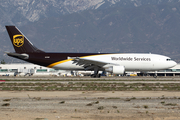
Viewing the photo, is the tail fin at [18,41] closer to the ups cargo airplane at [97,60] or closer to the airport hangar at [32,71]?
the ups cargo airplane at [97,60]

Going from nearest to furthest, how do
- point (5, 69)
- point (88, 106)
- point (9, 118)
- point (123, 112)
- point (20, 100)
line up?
point (9, 118)
point (123, 112)
point (88, 106)
point (20, 100)
point (5, 69)

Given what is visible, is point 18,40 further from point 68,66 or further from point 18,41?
point 68,66

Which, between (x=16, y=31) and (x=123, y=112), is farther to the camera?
(x=16, y=31)

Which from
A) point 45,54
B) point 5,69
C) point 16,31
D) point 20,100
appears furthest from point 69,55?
point 5,69

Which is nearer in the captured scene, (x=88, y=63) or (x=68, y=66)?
(x=88, y=63)

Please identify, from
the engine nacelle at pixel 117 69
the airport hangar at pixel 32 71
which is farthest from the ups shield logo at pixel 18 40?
the airport hangar at pixel 32 71

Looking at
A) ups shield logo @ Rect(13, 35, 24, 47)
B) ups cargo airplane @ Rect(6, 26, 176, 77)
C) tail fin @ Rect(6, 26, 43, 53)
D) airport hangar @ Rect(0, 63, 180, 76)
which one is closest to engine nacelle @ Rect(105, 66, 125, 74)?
ups cargo airplane @ Rect(6, 26, 176, 77)

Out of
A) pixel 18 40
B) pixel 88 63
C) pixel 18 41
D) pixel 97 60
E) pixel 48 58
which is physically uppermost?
pixel 18 40

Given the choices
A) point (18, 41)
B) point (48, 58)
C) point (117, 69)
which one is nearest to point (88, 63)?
point (117, 69)

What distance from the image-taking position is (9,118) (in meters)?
14.8

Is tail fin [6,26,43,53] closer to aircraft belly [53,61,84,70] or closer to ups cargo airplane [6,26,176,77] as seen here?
ups cargo airplane [6,26,176,77]

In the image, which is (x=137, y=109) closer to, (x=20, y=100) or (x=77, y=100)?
(x=77, y=100)

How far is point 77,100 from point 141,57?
101 feet

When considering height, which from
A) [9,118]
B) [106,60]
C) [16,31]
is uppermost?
[16,31]
